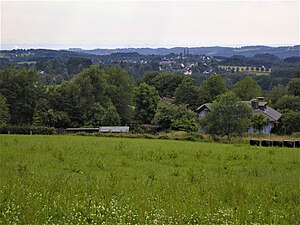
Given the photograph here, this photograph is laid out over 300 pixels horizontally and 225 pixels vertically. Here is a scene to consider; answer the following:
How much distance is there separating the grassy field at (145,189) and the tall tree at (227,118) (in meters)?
24.7

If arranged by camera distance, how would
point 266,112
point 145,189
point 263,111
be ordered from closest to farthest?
point 145,189 < point 263,111 < point 266,112

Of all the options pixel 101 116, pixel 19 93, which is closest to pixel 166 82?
pixel 101 116

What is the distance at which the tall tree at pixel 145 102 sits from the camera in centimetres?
7288

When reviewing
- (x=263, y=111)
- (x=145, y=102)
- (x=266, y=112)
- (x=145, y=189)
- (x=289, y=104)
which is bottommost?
(x=266, y=112)

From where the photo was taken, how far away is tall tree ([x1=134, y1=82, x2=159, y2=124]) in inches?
2869

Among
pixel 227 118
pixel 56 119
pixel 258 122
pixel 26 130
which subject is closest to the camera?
pixel 26 130

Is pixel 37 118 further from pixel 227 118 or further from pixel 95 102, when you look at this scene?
pixel 227 118

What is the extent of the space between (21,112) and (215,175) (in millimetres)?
63125

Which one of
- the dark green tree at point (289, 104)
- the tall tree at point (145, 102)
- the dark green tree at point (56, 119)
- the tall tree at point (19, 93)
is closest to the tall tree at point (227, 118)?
the tall tree at point (145, 102)

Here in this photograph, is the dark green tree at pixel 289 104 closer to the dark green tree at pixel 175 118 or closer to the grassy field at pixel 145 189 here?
Answer: the dark green tree at pixel 175 118

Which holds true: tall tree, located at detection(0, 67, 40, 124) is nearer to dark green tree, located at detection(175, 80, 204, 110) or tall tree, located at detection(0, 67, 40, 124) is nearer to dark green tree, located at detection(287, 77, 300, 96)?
dark green tree, located at detection(175, 80, 204, 110)

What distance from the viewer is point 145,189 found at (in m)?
11.2

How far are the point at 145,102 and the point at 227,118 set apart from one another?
3041 centimetres

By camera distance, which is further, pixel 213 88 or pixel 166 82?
pixel 166 82
